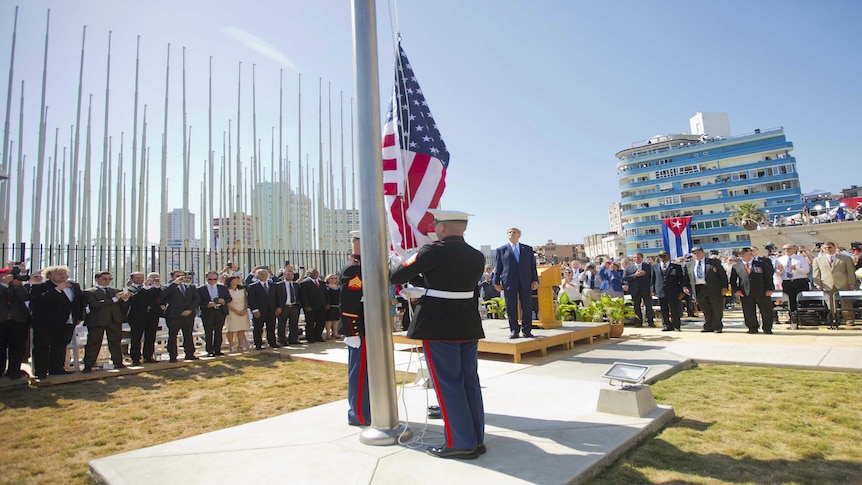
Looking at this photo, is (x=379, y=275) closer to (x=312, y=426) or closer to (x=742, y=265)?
(x=312, y=426)

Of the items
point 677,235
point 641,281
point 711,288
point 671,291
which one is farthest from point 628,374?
point 677,235

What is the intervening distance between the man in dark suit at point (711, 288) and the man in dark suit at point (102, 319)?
1239 cm

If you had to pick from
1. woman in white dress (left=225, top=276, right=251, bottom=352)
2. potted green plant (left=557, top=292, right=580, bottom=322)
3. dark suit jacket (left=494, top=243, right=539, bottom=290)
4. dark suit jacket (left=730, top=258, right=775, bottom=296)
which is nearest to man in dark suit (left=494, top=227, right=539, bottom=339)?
dark suit jacket (left=494, top=243, right=539, bottom=290)

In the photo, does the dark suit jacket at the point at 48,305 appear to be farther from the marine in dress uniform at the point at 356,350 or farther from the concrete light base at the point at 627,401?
the concrete light base at the point at 627,401

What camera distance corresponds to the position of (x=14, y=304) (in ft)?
25.6

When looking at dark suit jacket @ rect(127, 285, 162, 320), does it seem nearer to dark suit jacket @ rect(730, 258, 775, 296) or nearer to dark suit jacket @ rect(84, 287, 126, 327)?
dark suit jacket @ rect(84, 287, 126, 327)

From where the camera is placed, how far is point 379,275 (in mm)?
3695

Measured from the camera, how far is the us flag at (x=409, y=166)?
5285 millimetres

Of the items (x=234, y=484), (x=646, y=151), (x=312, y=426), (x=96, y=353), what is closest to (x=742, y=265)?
(x=312, y=426)

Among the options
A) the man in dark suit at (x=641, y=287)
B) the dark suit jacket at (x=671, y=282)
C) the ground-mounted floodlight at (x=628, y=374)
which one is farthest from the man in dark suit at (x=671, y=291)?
the ground-mounted floodlight at (x=628, y=374)

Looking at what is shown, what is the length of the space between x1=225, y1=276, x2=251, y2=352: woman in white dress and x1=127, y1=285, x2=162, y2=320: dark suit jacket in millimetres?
1688

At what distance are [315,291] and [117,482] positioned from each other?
30.3ft

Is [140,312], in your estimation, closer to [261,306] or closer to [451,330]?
[261,306]

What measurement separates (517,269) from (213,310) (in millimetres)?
7085
